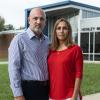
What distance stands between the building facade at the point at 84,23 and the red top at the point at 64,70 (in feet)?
88.3

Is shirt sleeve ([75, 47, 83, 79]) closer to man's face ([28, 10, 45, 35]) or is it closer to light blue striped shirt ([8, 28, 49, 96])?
light blue striped shirt ([8, 28, 49, 96])

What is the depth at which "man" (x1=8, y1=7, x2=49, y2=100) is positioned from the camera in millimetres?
4102

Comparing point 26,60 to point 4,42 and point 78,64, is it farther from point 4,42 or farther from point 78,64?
point 4,42

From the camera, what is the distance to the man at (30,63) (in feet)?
13.5

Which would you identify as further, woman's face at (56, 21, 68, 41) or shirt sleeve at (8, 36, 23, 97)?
woman's face at (56, 21, 68, 41)

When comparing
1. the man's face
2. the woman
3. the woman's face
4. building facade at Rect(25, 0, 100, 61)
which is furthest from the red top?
building facade at Rect(25, 0, 100, 61)

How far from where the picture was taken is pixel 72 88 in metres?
4.29

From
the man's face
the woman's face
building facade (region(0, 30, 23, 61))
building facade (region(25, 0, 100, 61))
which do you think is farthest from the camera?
building facade (region(0, 30, 23, 61))

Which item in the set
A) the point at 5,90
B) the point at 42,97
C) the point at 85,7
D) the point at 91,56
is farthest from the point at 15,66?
the point at 85,7

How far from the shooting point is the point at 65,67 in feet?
13.8

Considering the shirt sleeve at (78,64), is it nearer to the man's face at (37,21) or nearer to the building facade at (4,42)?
the man's face at (37,21)

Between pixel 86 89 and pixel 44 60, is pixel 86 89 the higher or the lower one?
the lower one

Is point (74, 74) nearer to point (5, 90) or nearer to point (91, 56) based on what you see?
point (5, 90)

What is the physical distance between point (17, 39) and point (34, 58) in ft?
0.95
